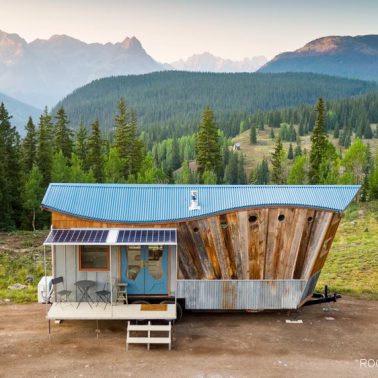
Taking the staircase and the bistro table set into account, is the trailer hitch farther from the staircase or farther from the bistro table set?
the bistro table set

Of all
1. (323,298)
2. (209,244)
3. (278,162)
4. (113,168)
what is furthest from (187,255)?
(278,162)

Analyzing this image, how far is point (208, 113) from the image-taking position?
5600cm

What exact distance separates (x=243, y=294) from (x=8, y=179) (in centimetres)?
3006

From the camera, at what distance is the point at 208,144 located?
56.1 meters

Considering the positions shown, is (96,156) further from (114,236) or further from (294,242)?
(294,242)

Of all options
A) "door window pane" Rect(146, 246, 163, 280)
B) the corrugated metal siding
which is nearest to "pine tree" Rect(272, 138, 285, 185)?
the corrugated metal siding

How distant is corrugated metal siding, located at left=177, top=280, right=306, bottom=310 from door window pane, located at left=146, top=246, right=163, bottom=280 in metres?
0.86

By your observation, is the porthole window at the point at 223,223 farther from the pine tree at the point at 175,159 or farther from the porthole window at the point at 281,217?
the pine tree at the point at 175,159

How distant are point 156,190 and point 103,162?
35.5m

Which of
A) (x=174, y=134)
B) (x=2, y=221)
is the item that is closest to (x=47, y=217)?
(x=2, y=221)

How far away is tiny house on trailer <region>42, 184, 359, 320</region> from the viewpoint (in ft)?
49.3

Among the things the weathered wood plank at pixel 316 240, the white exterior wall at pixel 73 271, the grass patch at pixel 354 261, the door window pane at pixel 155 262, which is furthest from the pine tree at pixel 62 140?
the weathered wood plank at pixel 316 240

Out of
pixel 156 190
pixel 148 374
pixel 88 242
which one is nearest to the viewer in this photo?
pixel 148 374

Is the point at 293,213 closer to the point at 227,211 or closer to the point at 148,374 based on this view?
the point at 227,211
